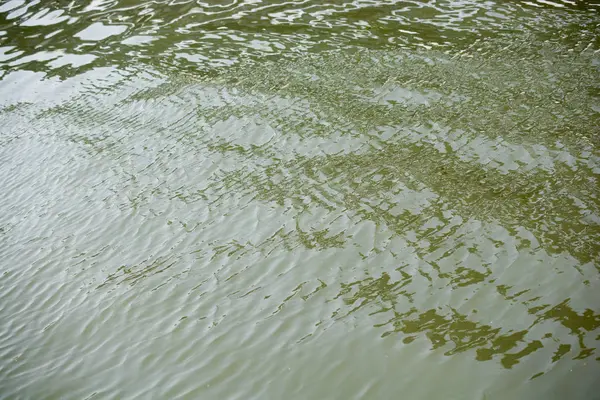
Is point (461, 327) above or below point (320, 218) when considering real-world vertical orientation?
below

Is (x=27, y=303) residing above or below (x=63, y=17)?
below

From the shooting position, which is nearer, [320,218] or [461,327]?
[461,327]

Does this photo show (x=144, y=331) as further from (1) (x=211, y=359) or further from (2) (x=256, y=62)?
(2) (x=256, y=62)

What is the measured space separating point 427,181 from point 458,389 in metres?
3.69

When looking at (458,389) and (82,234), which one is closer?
(458,389)

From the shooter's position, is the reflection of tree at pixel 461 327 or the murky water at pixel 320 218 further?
the murky water at pixel 320 218

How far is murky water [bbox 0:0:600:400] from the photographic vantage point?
19.5 feet

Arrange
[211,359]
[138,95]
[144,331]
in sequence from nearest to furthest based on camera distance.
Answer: [211,359], [144,331], [138,95]

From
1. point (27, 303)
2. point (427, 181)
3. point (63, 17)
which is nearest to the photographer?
point (27, 303)

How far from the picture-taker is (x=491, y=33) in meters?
13.3

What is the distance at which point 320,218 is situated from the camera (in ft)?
26.4

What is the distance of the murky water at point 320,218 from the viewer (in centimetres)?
593

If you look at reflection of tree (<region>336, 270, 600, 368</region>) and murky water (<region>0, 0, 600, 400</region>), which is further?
murky water (<region>0, 0, 600, 400</region>)

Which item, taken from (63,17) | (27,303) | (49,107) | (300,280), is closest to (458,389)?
(300,280)
